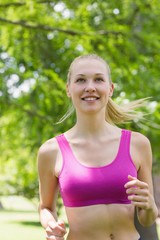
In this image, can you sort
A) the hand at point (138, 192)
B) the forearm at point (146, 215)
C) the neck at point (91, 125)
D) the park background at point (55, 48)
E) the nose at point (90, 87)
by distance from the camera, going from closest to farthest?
the hand at point (138, 192), the forearm at point (146, 215), the nose at point (90, 87), the neck at point (91, 125), the park background at point (55, 48)

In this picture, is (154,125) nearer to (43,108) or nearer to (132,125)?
(132,125)

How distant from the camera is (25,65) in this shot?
862 centimetres

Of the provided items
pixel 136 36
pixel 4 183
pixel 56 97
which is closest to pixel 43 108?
pixel 56 97

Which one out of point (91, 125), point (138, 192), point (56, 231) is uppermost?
point (91, 125)

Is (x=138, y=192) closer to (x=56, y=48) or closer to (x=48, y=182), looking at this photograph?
(x=48, y=182)

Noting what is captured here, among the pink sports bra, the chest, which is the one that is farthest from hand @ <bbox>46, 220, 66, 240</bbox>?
the chest

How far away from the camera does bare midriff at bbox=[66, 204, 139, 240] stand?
238cm

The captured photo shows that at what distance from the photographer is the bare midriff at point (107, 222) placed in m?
2.38

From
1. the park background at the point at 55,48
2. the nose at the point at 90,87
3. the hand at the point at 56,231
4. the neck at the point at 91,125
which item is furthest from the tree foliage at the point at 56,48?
the hand at the point at 56,231

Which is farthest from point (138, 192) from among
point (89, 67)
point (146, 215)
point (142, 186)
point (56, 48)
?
point (56, 48)

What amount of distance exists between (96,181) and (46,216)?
34 centimetres

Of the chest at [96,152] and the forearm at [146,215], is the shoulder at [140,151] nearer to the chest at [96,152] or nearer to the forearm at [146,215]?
the chest at [96,152]

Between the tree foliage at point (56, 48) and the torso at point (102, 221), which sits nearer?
the torso at point (102, 221)

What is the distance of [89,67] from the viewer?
252cm
